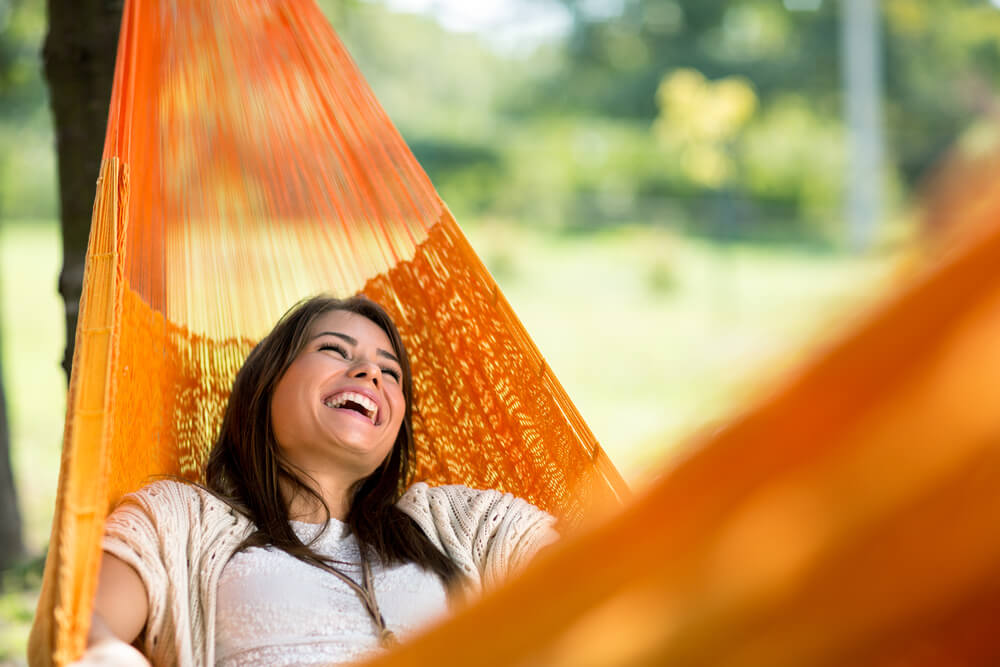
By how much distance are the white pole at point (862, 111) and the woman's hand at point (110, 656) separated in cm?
1352

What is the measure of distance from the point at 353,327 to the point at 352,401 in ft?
0.44

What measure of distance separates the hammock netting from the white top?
0.21m

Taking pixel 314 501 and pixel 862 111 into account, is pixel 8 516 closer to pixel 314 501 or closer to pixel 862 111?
pixel 314 501

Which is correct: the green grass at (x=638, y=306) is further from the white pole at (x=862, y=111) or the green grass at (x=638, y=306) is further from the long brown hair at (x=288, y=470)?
the long brown hair at (x=288, y=470)

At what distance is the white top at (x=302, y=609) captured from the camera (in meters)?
1.36

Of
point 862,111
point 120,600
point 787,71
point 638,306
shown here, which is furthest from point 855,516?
point 787,71

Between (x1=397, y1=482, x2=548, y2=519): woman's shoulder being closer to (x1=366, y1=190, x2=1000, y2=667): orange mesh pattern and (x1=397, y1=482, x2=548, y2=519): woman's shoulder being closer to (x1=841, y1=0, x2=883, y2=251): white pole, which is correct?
(x1=366, y1=190, x2=1000, y2=667): orange mesh pattern

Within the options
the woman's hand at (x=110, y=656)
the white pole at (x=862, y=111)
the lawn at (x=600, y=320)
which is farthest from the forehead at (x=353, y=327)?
the white pole at (x=862, y=111)

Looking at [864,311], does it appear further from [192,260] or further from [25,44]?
[25,44]

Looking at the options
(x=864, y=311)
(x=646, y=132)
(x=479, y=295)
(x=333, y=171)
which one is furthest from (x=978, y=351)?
(x=646, y=132)

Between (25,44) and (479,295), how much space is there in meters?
4.92

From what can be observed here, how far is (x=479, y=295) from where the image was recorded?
1.68 meters

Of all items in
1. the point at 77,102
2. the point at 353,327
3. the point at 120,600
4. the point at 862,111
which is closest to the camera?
the point at 120,600

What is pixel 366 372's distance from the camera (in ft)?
5.22
